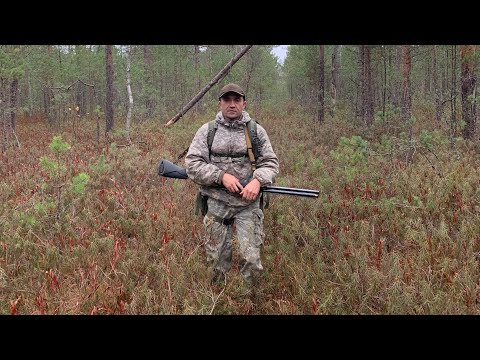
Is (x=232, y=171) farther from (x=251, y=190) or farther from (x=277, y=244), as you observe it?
(x=277, y=244)

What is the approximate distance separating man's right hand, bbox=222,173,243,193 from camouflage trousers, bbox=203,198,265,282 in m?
0.38

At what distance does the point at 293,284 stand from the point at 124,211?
3.31 meters

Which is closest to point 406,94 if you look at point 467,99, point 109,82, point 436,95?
point 467,99

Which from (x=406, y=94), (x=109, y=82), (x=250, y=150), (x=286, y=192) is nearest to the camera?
(x=286, y=192)

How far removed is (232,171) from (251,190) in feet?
1.51

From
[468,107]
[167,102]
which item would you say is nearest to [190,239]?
[468,107]

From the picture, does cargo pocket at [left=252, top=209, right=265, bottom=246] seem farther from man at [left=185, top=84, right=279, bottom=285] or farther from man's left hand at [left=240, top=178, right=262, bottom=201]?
man's left hand at [left=240, top=178, right=262, bottom=201]

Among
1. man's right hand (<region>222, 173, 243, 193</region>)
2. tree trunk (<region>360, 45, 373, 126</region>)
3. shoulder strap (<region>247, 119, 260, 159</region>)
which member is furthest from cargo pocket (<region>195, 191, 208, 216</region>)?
tree trunk (<region>360, 45, 373, 126</region>)

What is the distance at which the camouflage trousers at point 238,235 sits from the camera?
12.8 ft

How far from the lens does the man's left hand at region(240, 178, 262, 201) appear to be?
11.8ft

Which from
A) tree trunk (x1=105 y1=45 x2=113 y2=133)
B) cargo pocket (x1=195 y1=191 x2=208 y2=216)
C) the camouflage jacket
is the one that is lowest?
cargo pocket (x1=195 y1=191 x2=208 y2=216)

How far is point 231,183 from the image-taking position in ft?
11.9

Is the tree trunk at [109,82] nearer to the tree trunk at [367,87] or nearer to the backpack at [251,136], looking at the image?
the tree trunk at [367,87]

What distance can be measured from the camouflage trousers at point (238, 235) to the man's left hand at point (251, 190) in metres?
0.40
